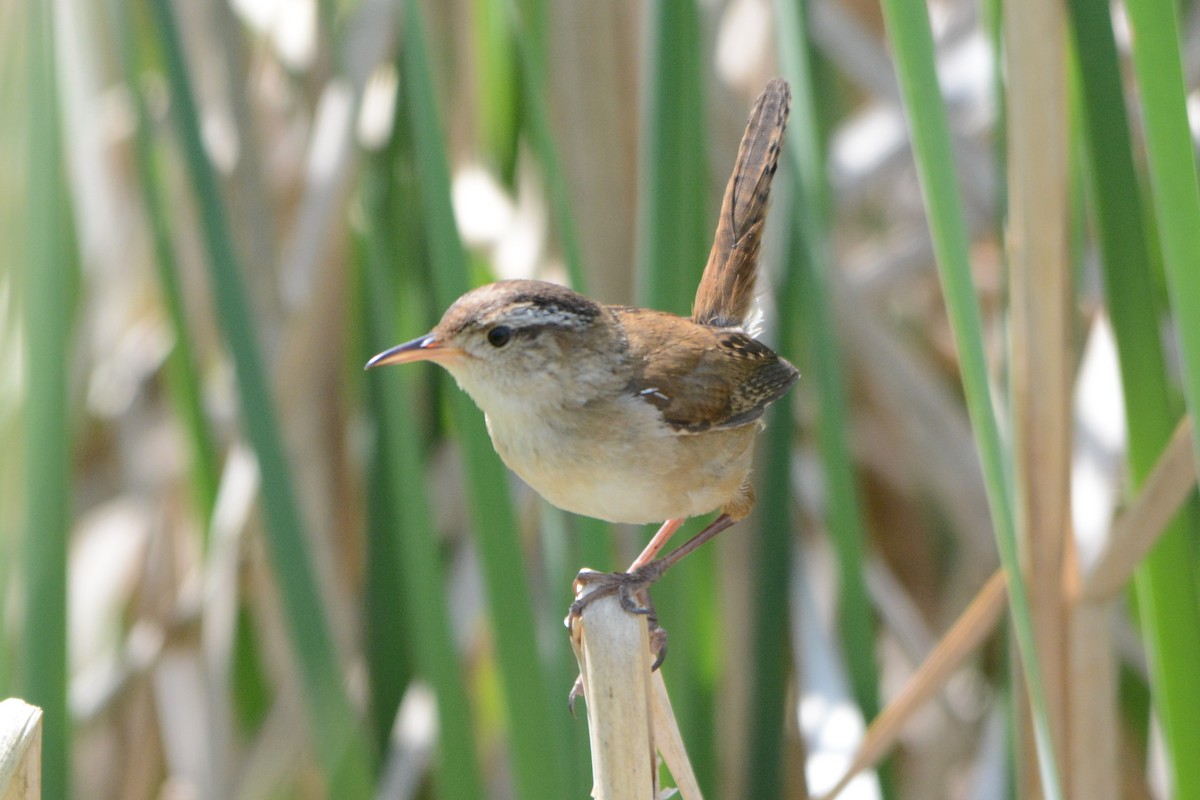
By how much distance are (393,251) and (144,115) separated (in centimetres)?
47

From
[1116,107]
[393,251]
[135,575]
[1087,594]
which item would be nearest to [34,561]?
[393,251]

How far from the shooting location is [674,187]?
1.51m

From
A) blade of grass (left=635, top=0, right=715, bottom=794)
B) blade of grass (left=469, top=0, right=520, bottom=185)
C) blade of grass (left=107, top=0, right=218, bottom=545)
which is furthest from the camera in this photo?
blade of grass (left=469, top=0, right=520, bottom=185)

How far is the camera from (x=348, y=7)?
2.43 m

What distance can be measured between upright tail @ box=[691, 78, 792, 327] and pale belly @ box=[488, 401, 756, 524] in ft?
0.89

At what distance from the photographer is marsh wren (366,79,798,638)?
1.50 m

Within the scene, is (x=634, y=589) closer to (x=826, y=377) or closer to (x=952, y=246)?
(x=826, y=377)

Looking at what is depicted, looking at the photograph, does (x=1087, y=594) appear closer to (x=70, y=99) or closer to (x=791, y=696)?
(x=791, y=696)

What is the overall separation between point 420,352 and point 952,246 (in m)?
0.63

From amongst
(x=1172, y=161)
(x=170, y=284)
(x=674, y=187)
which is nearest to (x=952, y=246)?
(x=1172, y=161)

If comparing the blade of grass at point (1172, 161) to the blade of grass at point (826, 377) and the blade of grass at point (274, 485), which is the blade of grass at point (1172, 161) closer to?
the blade of grass at point (826, 377)

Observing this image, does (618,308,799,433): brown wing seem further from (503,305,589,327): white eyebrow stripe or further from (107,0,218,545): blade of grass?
(107,0,218,545): blade of grass

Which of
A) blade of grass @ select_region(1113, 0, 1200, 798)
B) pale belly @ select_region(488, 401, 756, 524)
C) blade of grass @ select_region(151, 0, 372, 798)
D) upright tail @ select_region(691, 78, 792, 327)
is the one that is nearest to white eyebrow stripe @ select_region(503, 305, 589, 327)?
pale belly @ select_region(488, 401, 756, 524)

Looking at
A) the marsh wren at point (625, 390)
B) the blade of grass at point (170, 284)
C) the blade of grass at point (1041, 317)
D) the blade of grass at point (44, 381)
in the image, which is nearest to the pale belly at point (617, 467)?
the marsh wren at point (625, 390)
